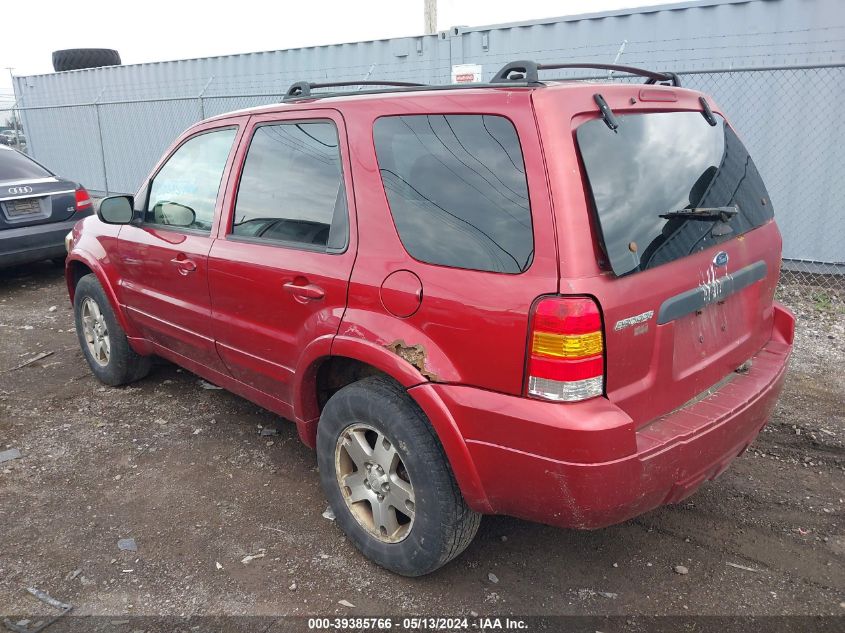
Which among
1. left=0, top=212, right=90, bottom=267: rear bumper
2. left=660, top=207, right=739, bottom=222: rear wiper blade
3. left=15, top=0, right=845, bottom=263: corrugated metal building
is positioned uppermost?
left=15, top=0, right=845, bottom=263: corrugated metal building

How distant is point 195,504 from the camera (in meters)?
3.29

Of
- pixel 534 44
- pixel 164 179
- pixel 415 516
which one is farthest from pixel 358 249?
pixel 534 44

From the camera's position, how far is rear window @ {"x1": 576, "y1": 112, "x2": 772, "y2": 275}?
2154 mm

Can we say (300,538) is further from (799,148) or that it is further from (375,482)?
(799,148)

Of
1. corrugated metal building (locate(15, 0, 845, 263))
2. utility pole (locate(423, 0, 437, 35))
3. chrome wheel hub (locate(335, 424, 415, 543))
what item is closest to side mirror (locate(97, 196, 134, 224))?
chrome wheel hub (locate(335, 424, 415, 543))

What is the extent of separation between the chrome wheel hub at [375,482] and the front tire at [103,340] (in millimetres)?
2393

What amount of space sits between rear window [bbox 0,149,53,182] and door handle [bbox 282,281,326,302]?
6190 mm

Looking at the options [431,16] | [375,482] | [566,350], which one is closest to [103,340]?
[375,482]

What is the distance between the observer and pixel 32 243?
7270 mm

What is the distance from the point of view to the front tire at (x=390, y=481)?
243 cm

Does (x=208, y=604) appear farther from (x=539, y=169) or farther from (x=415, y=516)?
(x=539, y=169)

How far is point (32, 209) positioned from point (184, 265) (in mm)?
5032

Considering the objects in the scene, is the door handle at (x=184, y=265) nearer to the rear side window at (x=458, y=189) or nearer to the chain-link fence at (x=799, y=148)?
the rear side window at (x=458, y=189)

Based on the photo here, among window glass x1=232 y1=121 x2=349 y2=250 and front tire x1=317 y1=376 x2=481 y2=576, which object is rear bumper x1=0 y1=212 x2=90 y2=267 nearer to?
window glass x1=232 y1=121 x2=349 y2=250
